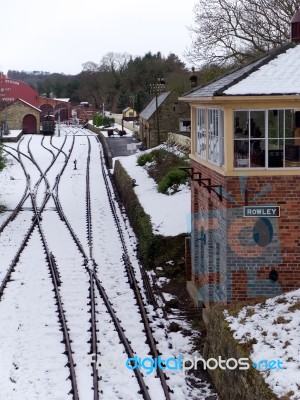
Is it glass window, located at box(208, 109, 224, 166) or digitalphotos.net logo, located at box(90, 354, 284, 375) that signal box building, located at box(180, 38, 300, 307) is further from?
digitalphotos.net logo, located at box(90, 354, 284, 375)

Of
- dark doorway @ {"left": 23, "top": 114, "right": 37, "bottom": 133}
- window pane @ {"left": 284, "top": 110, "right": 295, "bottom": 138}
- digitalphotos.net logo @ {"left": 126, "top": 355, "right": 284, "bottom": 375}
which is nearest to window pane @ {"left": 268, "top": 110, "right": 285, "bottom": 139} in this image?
window pane @ {"left": 284, "top": 110, "right": 295, "bottom": 138}

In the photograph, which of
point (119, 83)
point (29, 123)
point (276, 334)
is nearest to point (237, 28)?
point (276, 334)

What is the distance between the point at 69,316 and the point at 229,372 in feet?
16.0

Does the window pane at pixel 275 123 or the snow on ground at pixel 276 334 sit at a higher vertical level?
the window pane at pixel 275 123

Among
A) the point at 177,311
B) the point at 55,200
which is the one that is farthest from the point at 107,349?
the point at 55,200

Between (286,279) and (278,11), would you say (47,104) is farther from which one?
(286,279)

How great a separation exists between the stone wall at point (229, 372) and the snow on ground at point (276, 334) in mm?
103

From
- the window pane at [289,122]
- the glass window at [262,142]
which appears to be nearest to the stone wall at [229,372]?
the glass window at [262,142]

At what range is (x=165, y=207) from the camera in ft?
72.0

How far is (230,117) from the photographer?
11938 mm

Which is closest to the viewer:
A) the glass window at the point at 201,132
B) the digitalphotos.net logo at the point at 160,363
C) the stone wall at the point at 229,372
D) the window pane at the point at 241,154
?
the stone wall at the point at 229,372

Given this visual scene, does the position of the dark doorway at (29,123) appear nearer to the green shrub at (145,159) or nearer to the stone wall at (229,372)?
the green shrub at (145,159)

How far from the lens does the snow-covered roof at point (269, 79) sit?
1165cm

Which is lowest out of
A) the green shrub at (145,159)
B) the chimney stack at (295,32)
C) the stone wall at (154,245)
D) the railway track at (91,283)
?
the railway track at (91,283)
